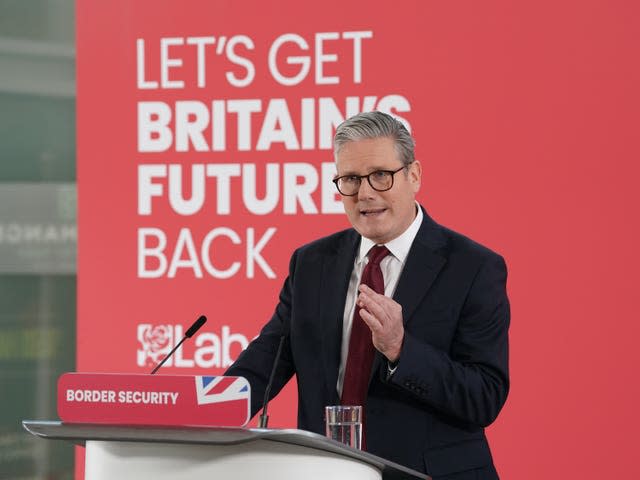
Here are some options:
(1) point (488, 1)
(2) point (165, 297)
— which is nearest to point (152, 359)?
(2) point (165, 297)

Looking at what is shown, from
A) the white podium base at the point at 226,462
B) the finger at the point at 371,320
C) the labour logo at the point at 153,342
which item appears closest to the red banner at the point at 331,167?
the labour logo at the point at 153,342

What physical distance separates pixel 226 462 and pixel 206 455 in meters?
0.04

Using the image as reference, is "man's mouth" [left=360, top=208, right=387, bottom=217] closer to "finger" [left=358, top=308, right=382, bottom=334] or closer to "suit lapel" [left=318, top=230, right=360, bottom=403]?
"suit lapel" [left=318, top=230, right=360, bottom=403]

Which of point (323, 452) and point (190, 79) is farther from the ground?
point (190, 79)

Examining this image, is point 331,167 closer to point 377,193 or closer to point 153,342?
point 153,342

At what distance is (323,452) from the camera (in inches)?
67.1

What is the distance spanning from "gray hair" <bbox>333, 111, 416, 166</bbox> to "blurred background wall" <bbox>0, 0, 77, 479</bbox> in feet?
8.80

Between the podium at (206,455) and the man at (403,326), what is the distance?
0.50 m

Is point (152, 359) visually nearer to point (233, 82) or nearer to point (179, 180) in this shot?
point (179, 180)

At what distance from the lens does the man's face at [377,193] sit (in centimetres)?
239

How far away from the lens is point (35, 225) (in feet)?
16.0

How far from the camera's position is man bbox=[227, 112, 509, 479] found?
7.56ft

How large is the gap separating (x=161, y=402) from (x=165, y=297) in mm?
2758

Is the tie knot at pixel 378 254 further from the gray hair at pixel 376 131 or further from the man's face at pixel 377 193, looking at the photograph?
the gray hair at pixel 376 131
